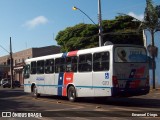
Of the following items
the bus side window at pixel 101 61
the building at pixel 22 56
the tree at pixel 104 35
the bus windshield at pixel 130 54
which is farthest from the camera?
the building at pixel 22 56

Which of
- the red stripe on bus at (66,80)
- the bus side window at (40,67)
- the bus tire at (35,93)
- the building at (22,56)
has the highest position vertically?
the building at (22,56)

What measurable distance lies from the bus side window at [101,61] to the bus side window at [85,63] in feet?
1.73

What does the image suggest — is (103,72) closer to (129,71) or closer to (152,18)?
(129,71)

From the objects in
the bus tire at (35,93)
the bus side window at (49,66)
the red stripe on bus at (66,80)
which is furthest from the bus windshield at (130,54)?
the bus tire at (35,93)

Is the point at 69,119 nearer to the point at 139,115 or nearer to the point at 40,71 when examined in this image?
the point at 139,115

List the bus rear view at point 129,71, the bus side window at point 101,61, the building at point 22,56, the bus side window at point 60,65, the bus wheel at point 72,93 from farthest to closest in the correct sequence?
the building at point 22,56
the bus side window at point 60,65
the bus wheel at point 72,93
the bus side window at point 101,61
the bus rear view at point 129,71

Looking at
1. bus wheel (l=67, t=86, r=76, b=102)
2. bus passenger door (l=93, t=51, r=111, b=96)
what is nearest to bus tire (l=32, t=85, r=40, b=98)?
bus wheel (l=67, t=86, r=76, b=102)

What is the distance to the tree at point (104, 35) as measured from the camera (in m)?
56.1

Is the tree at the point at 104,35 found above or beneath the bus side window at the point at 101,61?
above

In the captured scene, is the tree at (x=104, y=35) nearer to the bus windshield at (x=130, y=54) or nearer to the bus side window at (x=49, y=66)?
the bus side window at (x=49, y=66)

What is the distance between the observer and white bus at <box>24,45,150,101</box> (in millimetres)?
18312

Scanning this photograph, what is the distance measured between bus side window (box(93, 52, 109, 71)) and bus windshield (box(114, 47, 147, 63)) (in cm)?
54

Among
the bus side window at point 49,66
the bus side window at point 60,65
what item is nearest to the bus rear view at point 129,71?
the bus side window at point 60,65

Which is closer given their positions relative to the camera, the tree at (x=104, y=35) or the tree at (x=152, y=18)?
the tree at (x=152, y=18)
